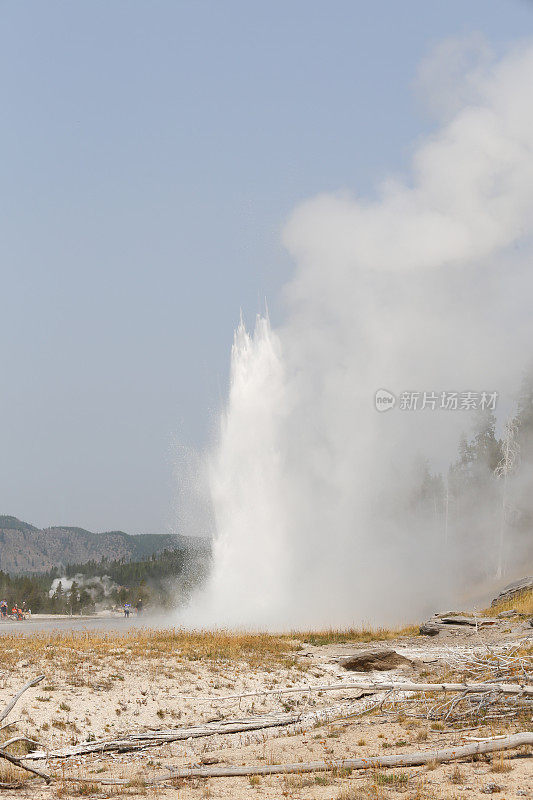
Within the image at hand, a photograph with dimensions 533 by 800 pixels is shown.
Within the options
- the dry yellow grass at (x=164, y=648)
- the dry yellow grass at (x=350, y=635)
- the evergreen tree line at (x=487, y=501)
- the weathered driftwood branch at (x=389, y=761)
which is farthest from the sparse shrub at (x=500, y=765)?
the evergreen tree line at (x=487, y=501)

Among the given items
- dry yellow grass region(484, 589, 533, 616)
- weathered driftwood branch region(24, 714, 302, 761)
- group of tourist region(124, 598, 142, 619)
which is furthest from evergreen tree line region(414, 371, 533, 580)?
weathered driftwood branch region(24, 714, 302, 761)

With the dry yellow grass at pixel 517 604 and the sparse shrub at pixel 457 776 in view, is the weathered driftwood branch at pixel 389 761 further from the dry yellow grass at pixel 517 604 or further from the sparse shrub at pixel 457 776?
the dry yellow grass at pixel 517 604

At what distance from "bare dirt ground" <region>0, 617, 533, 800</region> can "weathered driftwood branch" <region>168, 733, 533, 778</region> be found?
0.49 feet

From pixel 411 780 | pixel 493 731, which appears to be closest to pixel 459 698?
pixel 493 731

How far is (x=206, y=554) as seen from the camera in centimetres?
5288

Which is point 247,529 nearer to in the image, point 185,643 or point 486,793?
point 185,643

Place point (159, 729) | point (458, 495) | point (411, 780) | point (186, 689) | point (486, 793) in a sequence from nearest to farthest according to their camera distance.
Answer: point (486, 793)
point (411, 780)
point (159, 729)
point (186, 689)
point (458, 495)

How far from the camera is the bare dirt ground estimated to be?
10477 mm

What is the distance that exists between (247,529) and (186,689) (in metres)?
28.9

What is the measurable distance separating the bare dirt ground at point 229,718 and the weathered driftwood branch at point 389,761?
5.9 inches

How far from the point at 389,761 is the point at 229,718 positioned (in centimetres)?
706

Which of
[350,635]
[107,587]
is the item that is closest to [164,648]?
[350,635]

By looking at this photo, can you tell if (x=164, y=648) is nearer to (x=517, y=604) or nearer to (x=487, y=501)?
(x=517, y=604)

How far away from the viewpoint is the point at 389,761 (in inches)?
439
